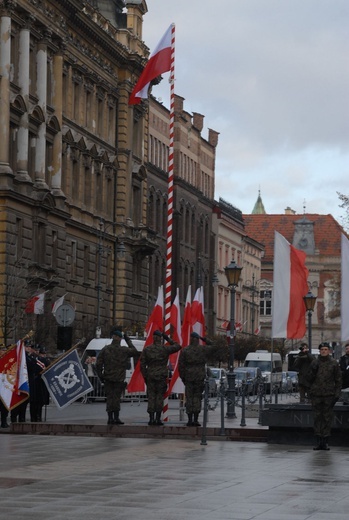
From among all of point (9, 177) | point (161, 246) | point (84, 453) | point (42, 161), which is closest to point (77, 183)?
point (42, 161)

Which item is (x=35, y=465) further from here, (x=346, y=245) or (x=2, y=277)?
(x=2, y=277)

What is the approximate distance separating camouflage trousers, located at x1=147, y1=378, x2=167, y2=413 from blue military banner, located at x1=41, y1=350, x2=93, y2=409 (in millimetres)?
2083

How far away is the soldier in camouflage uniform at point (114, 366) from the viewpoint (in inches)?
1158

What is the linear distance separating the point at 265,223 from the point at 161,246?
69.0m

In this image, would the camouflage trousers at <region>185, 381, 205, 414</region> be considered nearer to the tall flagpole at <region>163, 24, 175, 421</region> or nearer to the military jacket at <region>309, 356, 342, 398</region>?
the tall flagpole at <region>163, 24, 175, 421</region>

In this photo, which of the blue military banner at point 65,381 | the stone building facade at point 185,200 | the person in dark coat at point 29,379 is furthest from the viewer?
the stone building facade at point 185,200

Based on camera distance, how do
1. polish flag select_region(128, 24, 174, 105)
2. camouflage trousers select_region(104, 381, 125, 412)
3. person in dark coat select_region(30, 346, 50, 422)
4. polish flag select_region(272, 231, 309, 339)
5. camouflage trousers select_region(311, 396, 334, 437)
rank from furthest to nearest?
polish flag select_region(128, 24, 174, 105) → person in dark coat select_region(30, 346, 50, 422) → camouflage trousers select_region(104, 381, 125, 412) → polish flag select_region(272, 231, 309, 339) → camouflage trousers select_region(311, 396, 334, 437)

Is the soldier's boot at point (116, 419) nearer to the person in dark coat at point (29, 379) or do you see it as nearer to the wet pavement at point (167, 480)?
the person in dark coat at point (29, 379)

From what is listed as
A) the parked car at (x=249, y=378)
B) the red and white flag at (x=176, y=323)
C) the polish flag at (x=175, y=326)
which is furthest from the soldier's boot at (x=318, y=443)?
the parked car at (x=249, y=378)

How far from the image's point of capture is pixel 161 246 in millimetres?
94625

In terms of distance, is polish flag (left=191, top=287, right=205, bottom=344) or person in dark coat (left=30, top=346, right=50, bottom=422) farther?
polish flag (left=191, top=287, right=205, bottom=344)

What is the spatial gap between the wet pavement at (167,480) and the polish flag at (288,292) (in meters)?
2.17

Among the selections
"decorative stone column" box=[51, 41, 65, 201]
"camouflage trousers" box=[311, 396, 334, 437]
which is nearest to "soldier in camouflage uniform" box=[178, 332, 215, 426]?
"camouflage trousers" box=[311, 396, 334, 437]

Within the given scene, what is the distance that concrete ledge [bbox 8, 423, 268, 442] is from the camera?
91.8ft
